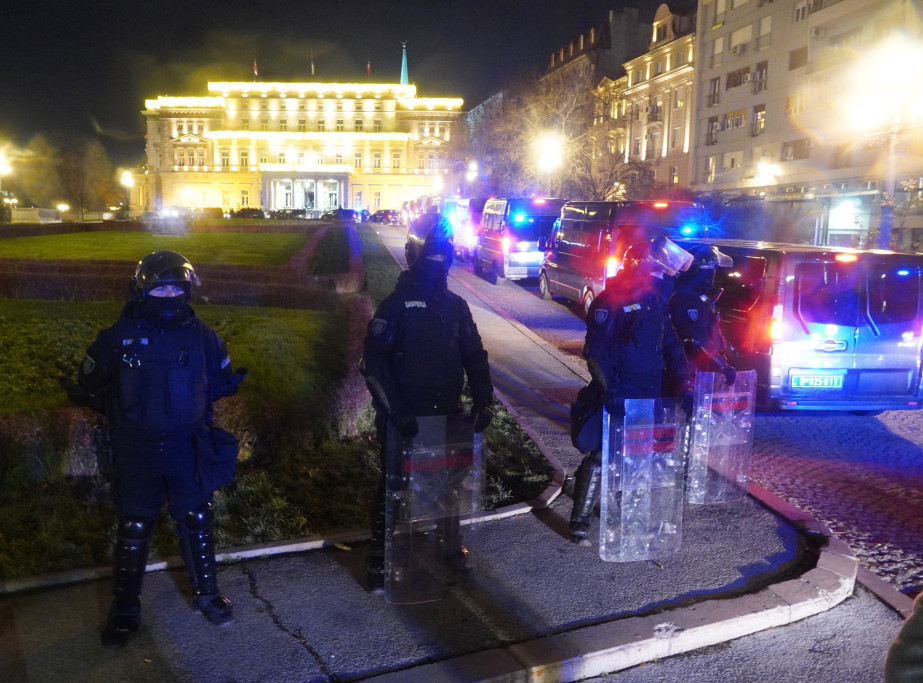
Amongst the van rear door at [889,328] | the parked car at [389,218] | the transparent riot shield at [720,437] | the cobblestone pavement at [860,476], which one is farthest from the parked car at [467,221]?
the parked car at [389,218]

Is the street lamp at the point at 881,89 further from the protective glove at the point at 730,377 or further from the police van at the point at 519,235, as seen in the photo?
the protective glove at the point at 730,377

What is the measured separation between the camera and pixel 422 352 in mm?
4008

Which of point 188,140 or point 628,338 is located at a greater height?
point 188,140

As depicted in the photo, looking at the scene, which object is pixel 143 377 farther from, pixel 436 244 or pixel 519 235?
pixel 519 235

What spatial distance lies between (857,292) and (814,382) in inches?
34.9

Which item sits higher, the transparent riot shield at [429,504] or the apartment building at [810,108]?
the apartment building at [810,108]

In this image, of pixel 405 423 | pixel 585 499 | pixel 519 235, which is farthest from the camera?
pixel 519 235

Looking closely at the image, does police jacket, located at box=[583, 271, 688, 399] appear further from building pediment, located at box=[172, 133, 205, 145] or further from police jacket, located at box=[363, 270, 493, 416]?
building pediment, located at box=[172, 133, 205, 145]

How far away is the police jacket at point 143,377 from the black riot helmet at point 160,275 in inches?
3.5

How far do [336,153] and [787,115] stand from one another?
77799 millimetres

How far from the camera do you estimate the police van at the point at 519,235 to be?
19375 mm

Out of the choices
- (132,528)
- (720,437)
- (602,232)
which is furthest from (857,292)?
(602,232)

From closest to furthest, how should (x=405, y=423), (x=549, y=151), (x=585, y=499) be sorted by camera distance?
(x=405, y=423) → (x=585, y=499) → (x=549, y=151)

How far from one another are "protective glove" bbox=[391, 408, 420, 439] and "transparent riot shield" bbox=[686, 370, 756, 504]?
266 cm
